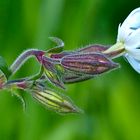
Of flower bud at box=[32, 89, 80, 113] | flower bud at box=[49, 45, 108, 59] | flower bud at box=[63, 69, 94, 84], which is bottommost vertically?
flower bud at box=[32, 89, 80, 113]

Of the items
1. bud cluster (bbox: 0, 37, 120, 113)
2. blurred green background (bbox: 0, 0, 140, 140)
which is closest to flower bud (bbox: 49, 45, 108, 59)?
bud cluster (bbox: 0, 37, 120, 113)

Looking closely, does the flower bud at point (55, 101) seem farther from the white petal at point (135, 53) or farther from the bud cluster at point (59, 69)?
the white petal at point (135, 53)

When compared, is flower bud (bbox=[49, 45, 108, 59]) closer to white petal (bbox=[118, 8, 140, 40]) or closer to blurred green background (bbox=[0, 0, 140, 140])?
white petal (bbox=[118, 8, 140, 40])

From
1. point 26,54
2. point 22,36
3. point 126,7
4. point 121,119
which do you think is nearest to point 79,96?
point 121,119

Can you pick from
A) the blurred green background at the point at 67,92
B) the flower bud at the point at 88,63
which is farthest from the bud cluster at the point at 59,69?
the blurred green background at the point at 67,92

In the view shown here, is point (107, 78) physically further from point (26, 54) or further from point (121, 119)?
point (26, 54)

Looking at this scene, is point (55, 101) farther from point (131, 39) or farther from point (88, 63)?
point (131, 39)
